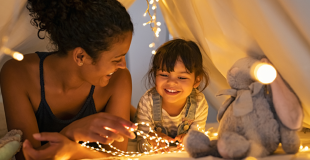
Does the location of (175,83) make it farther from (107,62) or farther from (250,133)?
(250,133)

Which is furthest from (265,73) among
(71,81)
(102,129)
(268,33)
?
(71,81)

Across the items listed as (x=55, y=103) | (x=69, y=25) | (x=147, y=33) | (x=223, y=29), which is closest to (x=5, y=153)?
(x=55, y=103)

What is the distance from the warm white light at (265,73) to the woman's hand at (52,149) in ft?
2.15

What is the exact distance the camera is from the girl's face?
4.33ft

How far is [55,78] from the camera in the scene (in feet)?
3.84

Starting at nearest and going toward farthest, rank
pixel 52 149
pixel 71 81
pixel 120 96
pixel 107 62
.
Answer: pixel 52 149
pixel 107 62
pixel 71 81
pixel 120 96

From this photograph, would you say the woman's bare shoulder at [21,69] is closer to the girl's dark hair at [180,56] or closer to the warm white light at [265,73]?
the girl's dark hair at [180,56]

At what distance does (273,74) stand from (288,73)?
62 millimetres

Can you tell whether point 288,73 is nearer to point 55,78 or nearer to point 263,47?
point 263,47

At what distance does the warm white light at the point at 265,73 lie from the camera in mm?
783

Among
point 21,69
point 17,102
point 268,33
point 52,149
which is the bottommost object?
point 52,149

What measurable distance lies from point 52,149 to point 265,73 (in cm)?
72

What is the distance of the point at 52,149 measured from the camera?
0.86 meters

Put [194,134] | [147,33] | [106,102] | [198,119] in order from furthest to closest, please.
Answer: [147,33]
[198,119]
[106,102]
[194,134]
